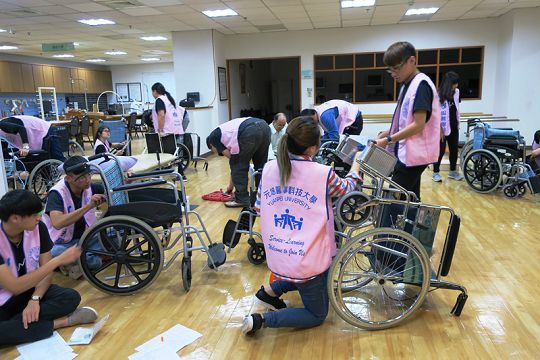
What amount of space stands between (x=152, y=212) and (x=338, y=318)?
123 centimetres

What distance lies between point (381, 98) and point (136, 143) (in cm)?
652

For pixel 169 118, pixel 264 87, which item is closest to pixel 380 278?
pixel 169 118

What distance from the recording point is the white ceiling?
6.30 meters

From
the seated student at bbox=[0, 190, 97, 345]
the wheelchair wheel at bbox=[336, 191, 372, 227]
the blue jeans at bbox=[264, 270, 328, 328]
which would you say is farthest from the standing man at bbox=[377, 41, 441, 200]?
the seated student at bbox=[0, 190, 97, 345]

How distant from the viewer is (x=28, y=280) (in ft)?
6.37

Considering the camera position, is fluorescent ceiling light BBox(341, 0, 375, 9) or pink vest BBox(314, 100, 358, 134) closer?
pink vest BBox(314, 100, 358, 134)

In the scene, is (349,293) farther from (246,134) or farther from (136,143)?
(136,143)

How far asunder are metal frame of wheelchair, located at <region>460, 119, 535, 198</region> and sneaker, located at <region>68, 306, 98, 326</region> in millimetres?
4148

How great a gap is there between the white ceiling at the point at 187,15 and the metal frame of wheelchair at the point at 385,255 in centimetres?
501

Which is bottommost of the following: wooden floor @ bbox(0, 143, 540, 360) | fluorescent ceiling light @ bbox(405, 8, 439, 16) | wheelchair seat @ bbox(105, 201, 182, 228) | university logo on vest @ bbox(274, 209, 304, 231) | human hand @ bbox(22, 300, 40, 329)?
wooden floor @ bbox(0, 143, 540, 360)

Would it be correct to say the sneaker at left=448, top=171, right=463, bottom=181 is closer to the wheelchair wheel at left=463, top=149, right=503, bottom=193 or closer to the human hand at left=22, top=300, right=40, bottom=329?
the wheelchair wheel at left=463, top=149, right=503, bottom=193

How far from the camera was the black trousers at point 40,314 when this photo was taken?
1965mm

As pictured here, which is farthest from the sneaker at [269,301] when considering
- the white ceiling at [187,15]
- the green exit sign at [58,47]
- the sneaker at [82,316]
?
the green exit sign at [58,47]

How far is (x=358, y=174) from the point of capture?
79.2 inches
